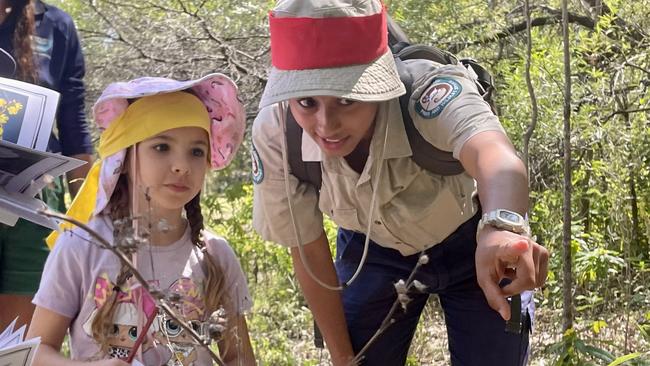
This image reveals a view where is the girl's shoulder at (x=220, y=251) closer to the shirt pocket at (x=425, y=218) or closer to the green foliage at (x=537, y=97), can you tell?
the shirt pocket at (x=425, y=218)

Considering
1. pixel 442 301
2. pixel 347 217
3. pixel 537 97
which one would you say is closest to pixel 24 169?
pixel 347 217

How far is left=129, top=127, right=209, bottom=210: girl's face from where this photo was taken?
8.83 ft

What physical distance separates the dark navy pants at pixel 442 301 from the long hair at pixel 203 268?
425 mm

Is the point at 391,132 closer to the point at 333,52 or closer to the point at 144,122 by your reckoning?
the point at 333,52

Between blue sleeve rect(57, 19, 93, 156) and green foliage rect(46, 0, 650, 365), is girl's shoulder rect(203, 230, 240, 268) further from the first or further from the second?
green foliage rect(46, 0, 650, 365)

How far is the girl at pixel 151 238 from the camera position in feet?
8.17

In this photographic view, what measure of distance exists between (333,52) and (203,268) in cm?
73

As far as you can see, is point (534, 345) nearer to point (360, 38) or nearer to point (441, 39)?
point (441, 39)

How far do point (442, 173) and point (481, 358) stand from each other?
24.0 inches

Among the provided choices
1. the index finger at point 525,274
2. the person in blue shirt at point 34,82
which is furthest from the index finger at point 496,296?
the person in blue shirt at point 34,82

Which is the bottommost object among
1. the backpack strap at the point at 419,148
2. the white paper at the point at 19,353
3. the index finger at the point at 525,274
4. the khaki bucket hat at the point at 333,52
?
the white paper at the point at 19,353

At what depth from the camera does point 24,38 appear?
10.7 ft

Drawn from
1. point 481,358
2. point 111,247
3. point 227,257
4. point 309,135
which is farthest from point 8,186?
point 481,358

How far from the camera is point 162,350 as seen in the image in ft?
8.12
